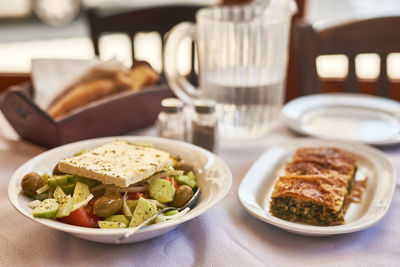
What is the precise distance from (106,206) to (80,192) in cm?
6

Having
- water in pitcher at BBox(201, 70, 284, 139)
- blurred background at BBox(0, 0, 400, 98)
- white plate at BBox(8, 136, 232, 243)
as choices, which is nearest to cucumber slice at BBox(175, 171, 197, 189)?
white plate at BBox(8, 136, 232, 243)

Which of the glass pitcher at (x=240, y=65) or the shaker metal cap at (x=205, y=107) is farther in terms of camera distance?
the glass pitcher at (x=240, y=65)

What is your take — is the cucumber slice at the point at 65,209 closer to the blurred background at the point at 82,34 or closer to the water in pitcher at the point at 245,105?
the water in pitcher at the point at 245,105

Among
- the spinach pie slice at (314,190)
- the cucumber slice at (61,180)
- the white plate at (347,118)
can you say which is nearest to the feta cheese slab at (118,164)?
the cucumber slice at (61,180)

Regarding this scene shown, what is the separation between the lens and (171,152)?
98 cm

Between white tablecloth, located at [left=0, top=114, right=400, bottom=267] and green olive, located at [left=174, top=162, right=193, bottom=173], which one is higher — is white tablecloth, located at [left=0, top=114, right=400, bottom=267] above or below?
below

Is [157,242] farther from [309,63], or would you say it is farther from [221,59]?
[309,63]

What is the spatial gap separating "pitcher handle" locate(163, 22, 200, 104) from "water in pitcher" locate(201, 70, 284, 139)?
0.05 metres

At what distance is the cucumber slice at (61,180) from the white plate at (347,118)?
0.70 m

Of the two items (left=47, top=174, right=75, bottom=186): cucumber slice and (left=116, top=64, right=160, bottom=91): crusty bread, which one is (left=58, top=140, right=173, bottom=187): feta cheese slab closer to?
(left=47, top=174, right=75, bottom=186): cucumber slice

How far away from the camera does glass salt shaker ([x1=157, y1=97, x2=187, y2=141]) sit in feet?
3.57

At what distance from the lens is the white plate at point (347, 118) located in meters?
1.22

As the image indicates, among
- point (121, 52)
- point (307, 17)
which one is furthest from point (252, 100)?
point (121, 52)

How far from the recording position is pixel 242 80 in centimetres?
121
